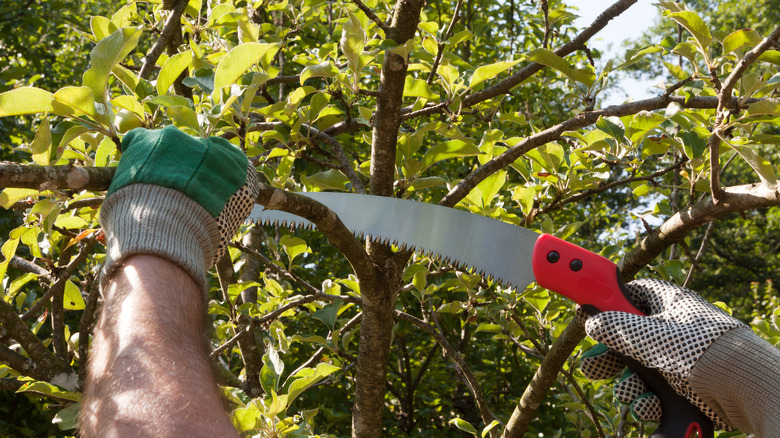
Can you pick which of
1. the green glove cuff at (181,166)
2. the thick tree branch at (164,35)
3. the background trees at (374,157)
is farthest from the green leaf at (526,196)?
the thick tree branch at (164,35)

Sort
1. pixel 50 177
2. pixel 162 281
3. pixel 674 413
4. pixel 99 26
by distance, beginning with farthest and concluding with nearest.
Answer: pixel 99 26, pixel 674 413, pixel 50 177, pixel 162 281

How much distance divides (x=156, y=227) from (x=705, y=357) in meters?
1.34

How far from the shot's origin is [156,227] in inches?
51.4

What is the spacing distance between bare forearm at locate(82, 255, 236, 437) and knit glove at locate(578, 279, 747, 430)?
1.08 metres

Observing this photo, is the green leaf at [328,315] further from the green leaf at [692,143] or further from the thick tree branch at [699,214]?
the green leaf at [692,143]

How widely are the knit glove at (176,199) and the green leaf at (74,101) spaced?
183mm

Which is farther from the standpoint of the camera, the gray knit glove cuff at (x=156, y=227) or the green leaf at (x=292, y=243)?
the green leaf at (x=292, y=243)

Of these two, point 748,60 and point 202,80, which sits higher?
point 748,60

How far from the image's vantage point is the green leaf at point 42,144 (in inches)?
59.7

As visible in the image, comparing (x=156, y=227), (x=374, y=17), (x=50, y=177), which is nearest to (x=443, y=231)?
(x=374, y=17)

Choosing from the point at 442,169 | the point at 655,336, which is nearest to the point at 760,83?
the point at 655,336

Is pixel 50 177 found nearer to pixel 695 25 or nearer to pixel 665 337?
pixel 665 337

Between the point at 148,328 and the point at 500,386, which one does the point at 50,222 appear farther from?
the point at 500,386

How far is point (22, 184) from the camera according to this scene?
131 centimetres
